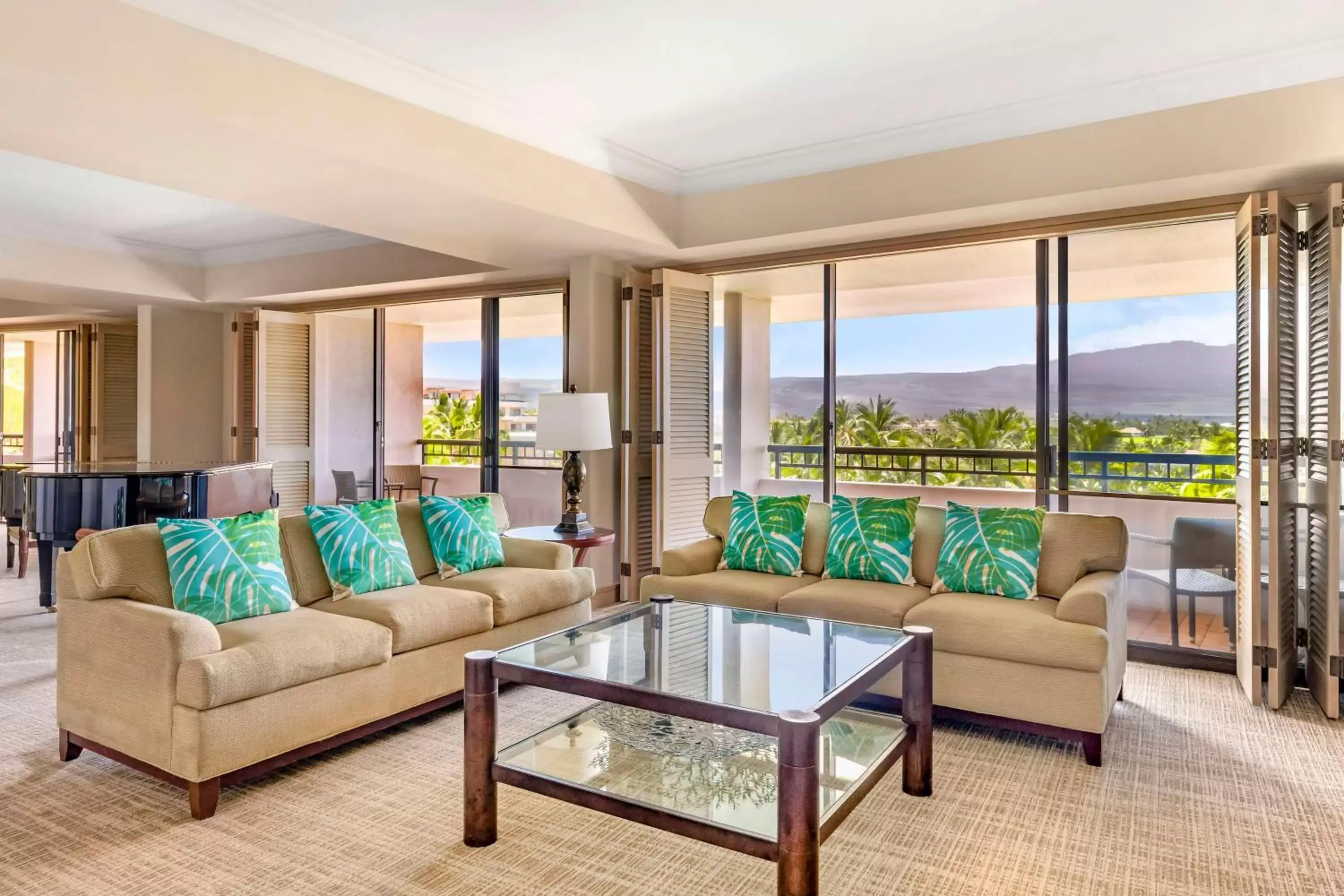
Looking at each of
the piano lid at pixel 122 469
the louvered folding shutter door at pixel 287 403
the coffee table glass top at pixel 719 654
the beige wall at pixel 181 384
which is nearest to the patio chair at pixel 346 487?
the louvered folding shutter door at pixel 287 403

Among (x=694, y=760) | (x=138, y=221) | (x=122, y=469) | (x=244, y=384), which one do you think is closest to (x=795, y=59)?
(x=694, y=760)

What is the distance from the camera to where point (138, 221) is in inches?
249

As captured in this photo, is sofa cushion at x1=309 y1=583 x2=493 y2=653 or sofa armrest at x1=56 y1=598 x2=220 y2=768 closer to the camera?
sofa armrest at x1=56 y1=598 x2=220 y2=768

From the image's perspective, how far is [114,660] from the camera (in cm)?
278

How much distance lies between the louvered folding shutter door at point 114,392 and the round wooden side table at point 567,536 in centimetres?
605

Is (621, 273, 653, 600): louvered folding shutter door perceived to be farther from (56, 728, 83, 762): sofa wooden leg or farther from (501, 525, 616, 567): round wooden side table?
(56, 728, 83, 762): sofa wooden leg

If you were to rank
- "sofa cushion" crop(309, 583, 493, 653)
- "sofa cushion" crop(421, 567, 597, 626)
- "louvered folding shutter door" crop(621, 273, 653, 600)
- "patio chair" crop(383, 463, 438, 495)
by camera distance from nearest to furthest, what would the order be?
"sofa cushion" crop(309, 583, 493, 653) → "sofa cushion" crop(421, 567, 597, 626) → "louvered folding shutter door" crop(621, 273, 653, 600) → "patio chair" crop(383, 463, 438, 495)

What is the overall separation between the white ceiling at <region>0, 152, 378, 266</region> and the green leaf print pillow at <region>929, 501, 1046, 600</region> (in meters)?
4.66

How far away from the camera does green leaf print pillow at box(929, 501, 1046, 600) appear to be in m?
3.57

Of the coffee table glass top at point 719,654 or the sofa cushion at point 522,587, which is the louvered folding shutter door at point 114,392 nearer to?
the sofa cushion at point 522,587

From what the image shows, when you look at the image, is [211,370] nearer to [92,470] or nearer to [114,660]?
[92,470]

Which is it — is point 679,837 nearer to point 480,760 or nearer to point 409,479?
point 480,760

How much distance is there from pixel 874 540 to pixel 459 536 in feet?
6.20

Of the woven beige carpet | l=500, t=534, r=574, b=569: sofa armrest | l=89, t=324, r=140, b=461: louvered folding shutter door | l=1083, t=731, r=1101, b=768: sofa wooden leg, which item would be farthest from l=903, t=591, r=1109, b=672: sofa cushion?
l=89, t=324, r=140, b=461: louvered folding shutter door
